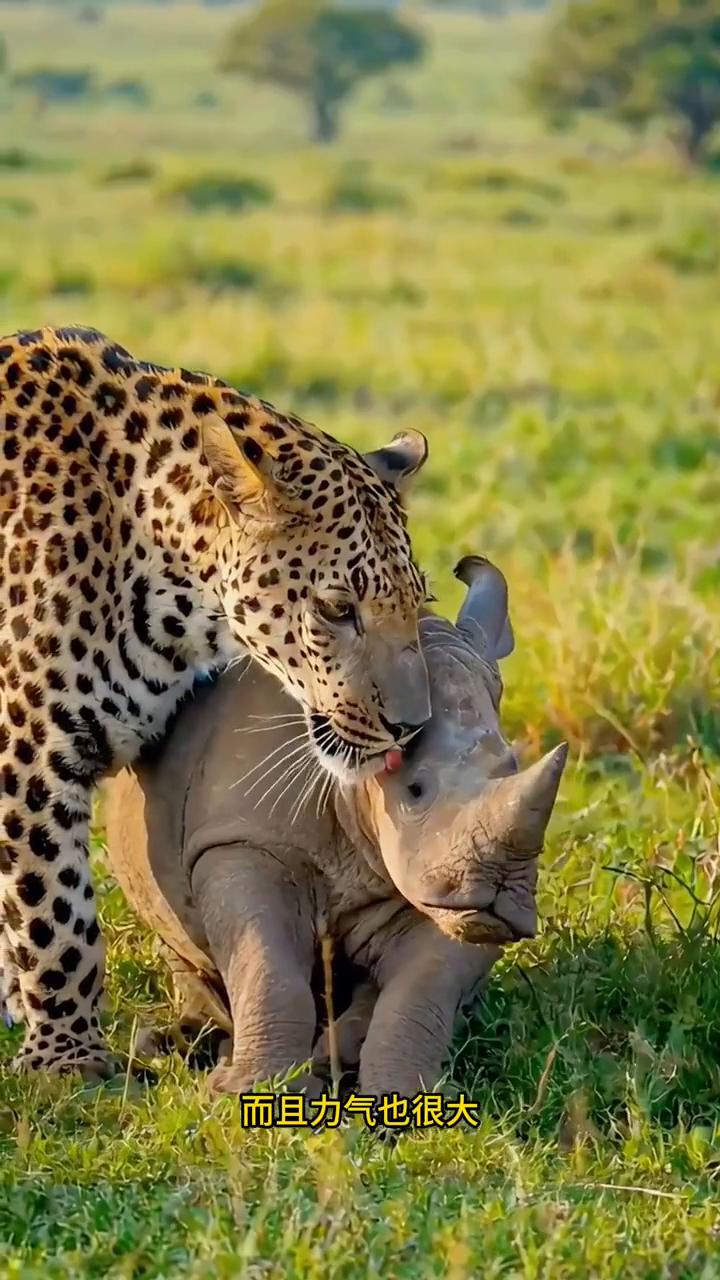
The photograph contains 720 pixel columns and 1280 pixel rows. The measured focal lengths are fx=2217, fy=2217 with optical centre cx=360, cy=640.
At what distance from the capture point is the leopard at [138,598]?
15.6ft

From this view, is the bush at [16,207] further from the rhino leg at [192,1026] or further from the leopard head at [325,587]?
the leopard head at [325,587]

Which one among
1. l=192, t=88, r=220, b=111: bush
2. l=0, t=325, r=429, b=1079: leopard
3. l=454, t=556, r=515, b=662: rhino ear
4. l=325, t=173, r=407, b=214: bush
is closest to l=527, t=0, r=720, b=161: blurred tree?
l=325, t=173, r=407, b=214: bush

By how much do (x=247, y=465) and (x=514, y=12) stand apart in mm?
90160

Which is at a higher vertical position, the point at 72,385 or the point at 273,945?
the point at 72,385

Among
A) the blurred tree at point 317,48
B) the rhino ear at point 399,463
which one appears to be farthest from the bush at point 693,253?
the blurred tree at point 317,48

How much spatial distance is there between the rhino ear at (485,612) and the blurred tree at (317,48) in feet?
148

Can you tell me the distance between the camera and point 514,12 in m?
91.1

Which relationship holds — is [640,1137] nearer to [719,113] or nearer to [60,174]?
[60,174]

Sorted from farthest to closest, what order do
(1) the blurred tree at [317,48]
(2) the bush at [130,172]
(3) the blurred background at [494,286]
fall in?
1. (1) the blurred tree at [317,48]
2. (2) the bush at [130,172]
3. (3) the blurred background at [494,286]

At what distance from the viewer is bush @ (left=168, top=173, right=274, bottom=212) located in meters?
28.7

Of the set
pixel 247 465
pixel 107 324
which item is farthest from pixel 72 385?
pixel 107 324

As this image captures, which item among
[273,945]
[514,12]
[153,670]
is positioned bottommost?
[273,945]

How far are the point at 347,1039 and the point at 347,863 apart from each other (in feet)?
1.28

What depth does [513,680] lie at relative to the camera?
769 cm
